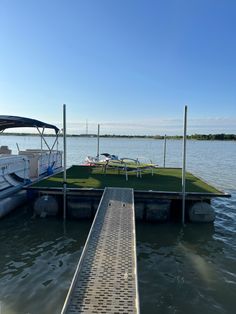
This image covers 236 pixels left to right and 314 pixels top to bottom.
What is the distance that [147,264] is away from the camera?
24.8 ft

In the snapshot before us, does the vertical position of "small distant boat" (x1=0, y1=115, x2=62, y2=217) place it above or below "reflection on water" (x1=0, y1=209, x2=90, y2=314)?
above

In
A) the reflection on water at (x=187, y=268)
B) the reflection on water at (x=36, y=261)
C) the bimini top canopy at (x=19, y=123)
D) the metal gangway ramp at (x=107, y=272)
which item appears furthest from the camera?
the bimini top canopy at (x=19, y=123)

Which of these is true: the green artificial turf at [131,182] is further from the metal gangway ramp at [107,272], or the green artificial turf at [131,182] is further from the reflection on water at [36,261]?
the metal gangway ramp at [107,272]

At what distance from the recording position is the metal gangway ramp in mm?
4547

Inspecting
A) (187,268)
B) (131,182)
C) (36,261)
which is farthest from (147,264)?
(131,182)

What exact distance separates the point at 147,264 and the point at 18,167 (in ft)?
23.0

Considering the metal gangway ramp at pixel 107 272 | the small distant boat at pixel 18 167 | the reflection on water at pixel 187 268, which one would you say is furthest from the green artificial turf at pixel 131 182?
the metal gangway ramp at pixel 107 272

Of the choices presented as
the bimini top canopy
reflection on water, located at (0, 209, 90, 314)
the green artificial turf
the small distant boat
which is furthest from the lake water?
the bimini top canopy

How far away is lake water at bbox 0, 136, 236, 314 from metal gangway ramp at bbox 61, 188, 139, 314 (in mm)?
797

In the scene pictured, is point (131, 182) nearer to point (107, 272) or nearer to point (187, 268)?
point (187, 268)

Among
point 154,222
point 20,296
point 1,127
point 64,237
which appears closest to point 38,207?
point 64,237

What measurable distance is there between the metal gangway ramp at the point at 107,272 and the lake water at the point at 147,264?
80cm

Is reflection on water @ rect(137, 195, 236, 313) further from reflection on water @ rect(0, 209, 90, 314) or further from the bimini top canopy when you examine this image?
the bimini top canopy

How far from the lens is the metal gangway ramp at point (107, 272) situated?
4547mm
